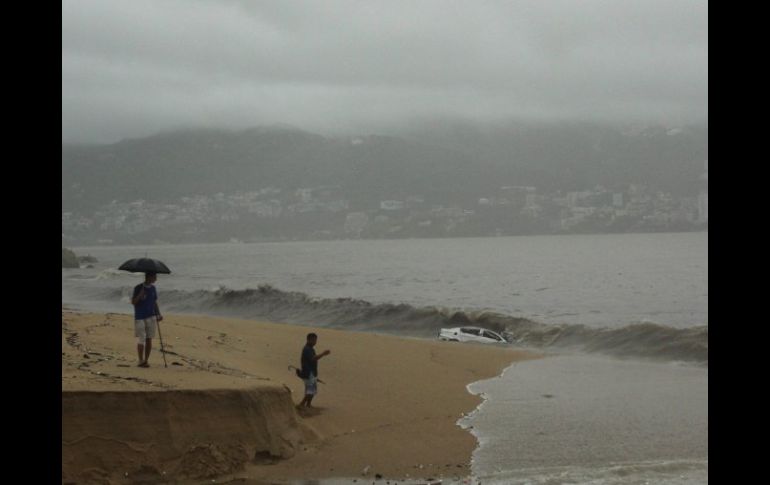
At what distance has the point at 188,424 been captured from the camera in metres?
8.58

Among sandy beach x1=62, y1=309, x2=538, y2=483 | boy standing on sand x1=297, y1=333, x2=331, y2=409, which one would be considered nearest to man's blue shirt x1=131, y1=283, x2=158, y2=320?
sandy beach x1=62, y1=309, x2=538, y2=483

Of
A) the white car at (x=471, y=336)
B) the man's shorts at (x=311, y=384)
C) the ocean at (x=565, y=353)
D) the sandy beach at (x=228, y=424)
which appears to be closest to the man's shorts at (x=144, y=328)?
the sandy beach at (x=228, y=424)

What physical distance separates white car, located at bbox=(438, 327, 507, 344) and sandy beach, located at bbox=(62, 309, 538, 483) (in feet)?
46.3

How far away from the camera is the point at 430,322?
115 ft

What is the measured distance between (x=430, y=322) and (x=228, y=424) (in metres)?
26.6

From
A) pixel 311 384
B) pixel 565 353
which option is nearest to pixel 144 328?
pixel 311 384

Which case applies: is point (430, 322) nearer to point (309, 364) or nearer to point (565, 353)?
point (565, 353)

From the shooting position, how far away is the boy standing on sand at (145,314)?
403 inches

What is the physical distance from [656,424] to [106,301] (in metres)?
39.3

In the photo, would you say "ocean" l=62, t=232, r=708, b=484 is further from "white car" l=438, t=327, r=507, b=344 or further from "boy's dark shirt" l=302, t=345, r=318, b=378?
"boy's dark shirt" l=302, t=345, r=318, b=378

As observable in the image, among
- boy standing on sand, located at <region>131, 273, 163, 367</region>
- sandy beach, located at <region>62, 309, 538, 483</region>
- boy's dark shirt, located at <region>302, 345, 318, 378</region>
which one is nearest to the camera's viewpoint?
sandy beach, located at <region>62, 309, 538, 483</region>

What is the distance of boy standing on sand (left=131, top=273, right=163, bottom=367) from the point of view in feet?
33.6
